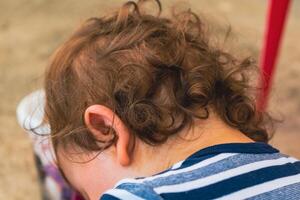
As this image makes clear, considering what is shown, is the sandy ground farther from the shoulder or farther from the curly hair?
the shoulder

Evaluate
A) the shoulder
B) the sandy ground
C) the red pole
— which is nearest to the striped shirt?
the shoulder

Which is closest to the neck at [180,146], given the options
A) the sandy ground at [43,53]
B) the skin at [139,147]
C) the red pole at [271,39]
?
the skin at [139,147]

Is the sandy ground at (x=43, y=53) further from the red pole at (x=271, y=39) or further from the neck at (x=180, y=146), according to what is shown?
the neck at (x=180, y=146)

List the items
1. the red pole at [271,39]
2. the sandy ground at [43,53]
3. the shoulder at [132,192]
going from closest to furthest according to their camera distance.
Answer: the shoulder at [132,192], the red pole at [271,39], the sandy ground at [43,53]

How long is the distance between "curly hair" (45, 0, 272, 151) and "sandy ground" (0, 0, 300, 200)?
0.41m

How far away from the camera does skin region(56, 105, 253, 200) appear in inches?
30.4

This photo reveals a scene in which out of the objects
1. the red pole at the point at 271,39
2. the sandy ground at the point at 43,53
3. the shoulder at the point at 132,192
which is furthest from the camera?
the sandy ground at the point at 43,53

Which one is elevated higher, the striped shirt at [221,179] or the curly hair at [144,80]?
the curly hair at [144,80]

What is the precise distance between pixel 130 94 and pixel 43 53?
101cm

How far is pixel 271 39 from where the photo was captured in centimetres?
121

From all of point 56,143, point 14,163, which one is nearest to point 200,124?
point 56,143

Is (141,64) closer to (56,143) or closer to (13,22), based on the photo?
(56,143)

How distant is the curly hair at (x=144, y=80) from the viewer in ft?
2.58

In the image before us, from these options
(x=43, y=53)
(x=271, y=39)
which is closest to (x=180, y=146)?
(x=271, y=39)
